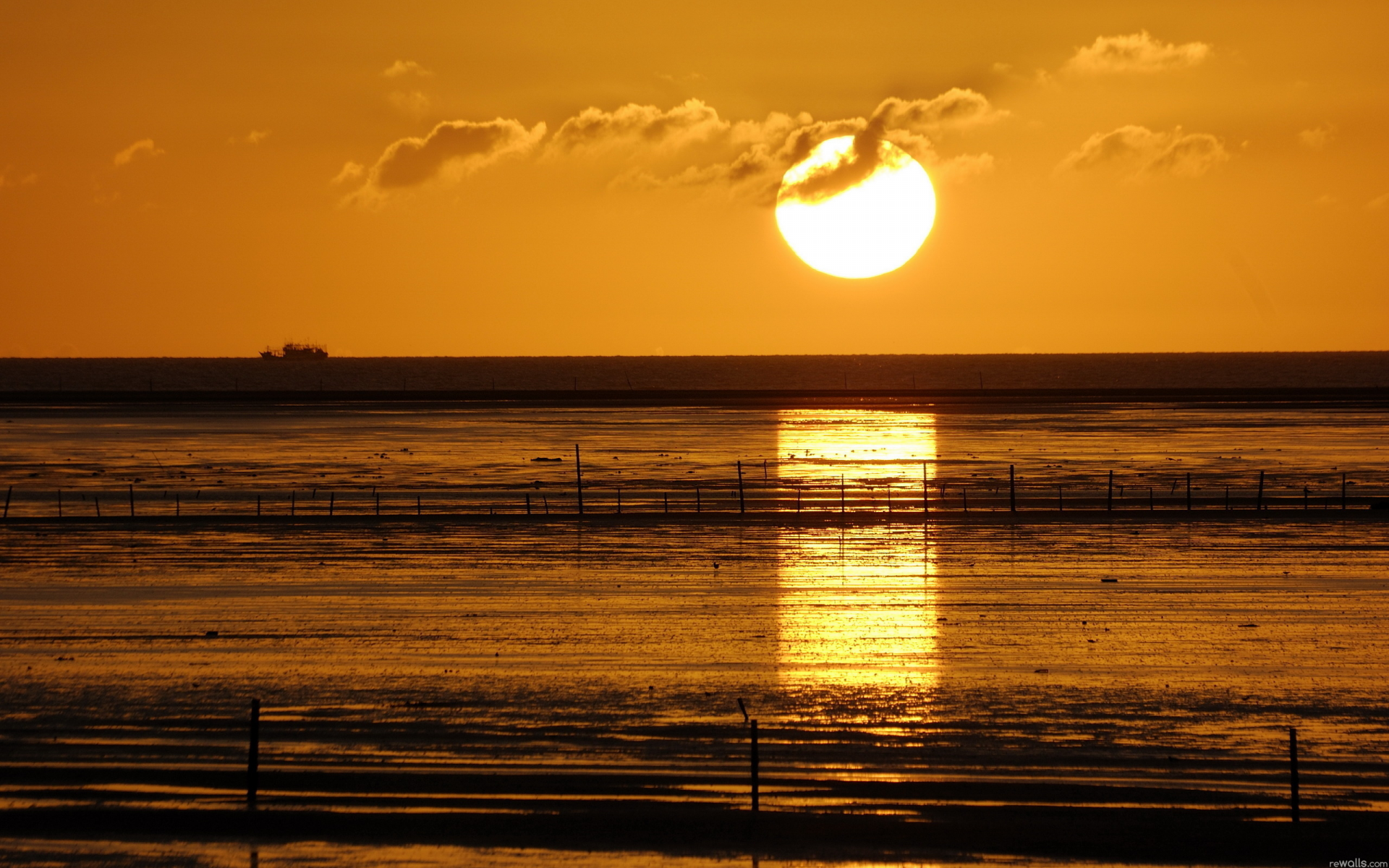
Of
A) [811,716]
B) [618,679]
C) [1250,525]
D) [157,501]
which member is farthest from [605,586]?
[157,501]

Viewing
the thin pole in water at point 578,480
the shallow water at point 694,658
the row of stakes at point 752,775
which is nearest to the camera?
the row of stakes at point 752,775

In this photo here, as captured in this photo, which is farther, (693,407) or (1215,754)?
(693,407)

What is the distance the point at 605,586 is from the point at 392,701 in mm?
14050

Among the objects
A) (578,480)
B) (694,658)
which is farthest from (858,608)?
(578,480)

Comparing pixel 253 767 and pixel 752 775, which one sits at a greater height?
pixel 253 767

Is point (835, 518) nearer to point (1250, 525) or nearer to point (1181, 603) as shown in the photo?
point (1250, 525)

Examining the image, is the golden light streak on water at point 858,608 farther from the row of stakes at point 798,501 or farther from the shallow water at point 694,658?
the row of stakes at point 798,501

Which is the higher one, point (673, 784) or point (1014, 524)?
point (1014, 524)

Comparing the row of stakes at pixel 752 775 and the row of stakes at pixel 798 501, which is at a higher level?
the row of stakes at pixel 798 501

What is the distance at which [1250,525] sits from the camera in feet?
182

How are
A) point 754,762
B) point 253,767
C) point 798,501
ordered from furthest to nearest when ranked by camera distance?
point 798,501 → point 253,767 → point 754,762

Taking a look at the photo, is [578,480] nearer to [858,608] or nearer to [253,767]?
[858,608]

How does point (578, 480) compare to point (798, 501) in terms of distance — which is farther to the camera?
point (578, 480)

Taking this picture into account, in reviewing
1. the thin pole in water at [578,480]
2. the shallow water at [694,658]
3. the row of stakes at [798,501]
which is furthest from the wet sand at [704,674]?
the thin pole in water at [578,480]
